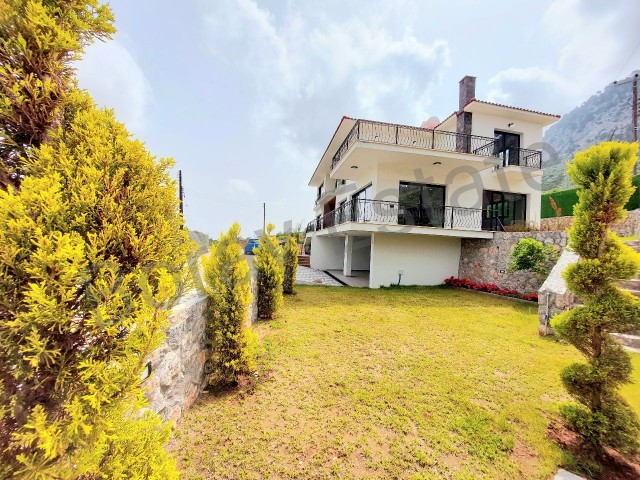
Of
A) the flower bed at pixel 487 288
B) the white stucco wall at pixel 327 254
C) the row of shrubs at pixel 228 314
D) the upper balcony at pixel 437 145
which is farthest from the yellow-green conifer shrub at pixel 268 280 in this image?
the white stucco wall at pixel 327 254

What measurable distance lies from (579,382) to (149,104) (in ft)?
29.4

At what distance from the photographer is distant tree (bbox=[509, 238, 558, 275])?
8797 mm

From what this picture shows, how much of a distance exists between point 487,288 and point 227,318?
1066 cm

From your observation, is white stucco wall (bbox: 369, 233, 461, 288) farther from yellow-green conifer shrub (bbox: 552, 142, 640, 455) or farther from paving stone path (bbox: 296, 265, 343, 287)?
yellow-green conifer shrub (bbox: 552, 142, 640, 455)

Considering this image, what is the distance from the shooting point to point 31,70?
1441 millimetres

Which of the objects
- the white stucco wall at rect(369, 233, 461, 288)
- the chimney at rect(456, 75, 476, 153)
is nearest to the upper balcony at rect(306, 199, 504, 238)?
the white stucco wall at rect(369, 233, 461, 288)

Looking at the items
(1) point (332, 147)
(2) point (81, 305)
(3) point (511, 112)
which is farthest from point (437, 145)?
(2) point (81, 305)

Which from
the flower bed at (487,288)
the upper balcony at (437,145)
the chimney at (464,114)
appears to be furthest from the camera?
the chimney at (464,114)

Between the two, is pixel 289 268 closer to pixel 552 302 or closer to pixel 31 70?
pixel 552 302

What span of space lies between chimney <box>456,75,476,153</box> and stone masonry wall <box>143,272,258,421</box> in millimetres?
13182

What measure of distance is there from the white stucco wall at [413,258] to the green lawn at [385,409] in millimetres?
5762

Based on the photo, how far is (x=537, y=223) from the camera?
12.9 meters

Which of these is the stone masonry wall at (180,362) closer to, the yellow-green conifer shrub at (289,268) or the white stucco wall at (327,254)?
the yellow-green conifer shrub at (289,268)

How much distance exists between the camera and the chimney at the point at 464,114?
12109 mm
